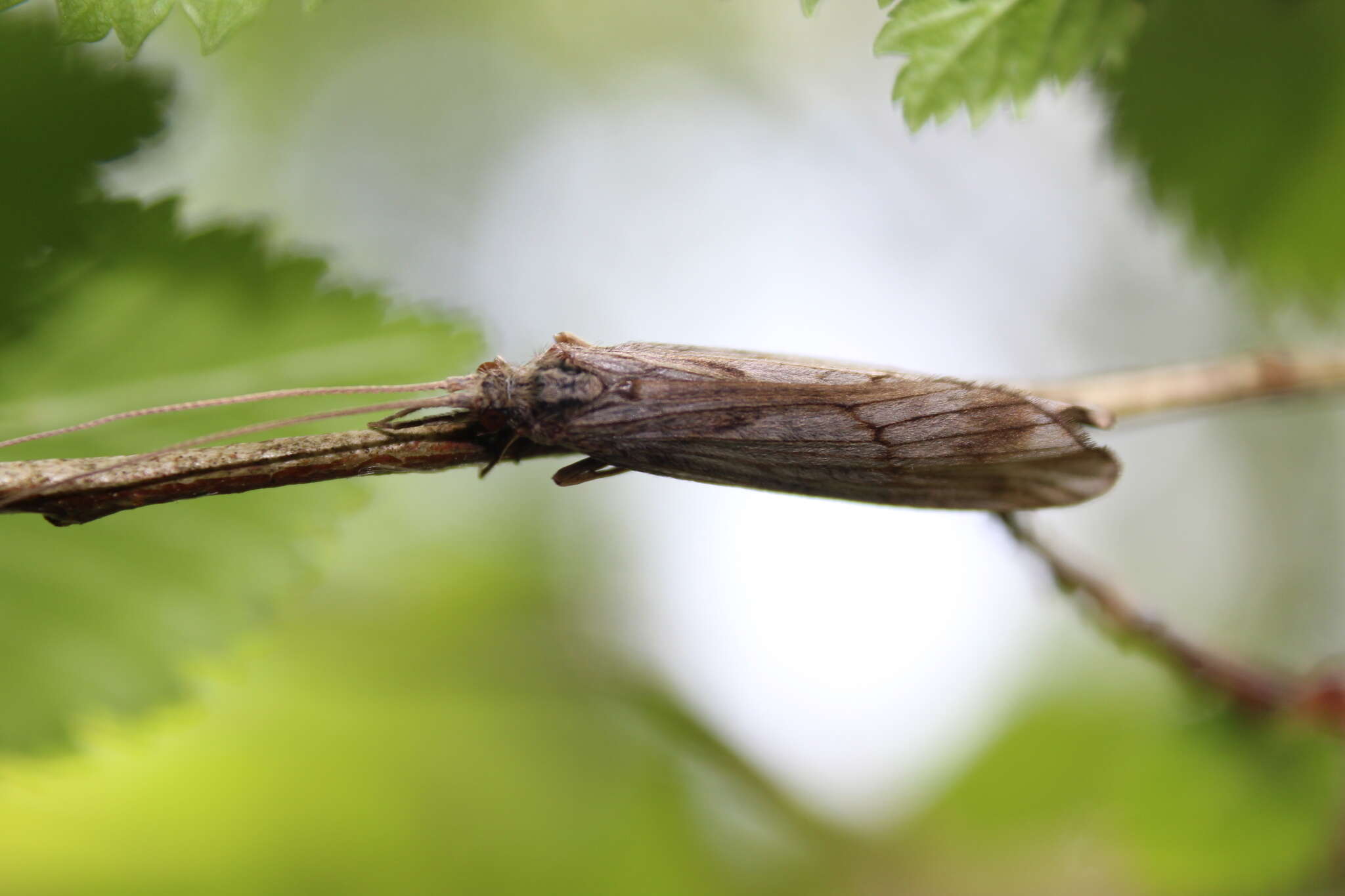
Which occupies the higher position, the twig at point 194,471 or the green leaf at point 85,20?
the green leaf at point 85,20

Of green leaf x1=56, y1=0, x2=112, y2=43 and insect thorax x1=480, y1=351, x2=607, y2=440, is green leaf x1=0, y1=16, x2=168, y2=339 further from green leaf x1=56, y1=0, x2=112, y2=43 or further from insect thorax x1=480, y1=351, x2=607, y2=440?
insect thorax x1=480, y1=351, x2=607, y2=440

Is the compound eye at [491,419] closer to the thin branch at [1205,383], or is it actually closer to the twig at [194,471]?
the twig at [194,471]

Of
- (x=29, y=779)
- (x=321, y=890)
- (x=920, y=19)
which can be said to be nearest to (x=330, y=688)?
(x=321, y=890)

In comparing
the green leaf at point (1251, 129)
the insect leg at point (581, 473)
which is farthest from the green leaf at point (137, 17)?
the green leaf at point (1251, 129)

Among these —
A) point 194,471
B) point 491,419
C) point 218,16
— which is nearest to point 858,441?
point 491,419

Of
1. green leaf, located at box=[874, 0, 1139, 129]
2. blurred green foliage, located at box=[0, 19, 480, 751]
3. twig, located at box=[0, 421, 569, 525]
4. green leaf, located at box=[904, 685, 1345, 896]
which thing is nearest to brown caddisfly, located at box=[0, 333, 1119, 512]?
blurred green foliage, located at box=[0, 19, 480, 751]

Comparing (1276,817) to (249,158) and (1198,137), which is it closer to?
(1198,137)
